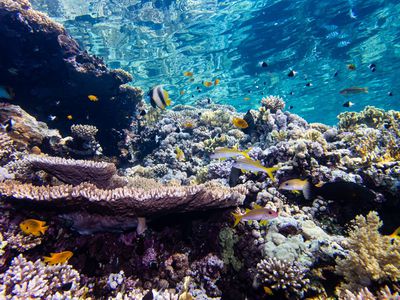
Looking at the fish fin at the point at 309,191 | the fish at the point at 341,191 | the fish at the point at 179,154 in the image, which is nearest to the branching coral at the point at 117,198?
the fish fin at the point at 309,191

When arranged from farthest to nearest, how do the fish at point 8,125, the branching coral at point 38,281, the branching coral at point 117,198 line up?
the fish at point 8,125 < the branching coral at point 117,198 < the branching coral at point 38,281

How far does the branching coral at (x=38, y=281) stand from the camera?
113 inches

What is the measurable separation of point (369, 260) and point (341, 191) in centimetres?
171

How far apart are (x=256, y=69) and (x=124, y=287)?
83.5 ft

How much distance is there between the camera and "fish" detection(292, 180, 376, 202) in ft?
15.0

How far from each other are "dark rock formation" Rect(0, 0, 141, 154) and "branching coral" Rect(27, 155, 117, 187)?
19.4 feet

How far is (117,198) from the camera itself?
3.06 m

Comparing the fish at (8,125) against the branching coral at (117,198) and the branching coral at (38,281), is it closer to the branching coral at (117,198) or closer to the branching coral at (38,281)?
the branching coral at (117,198)

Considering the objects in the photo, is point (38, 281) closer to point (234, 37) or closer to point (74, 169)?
point (74, 169)

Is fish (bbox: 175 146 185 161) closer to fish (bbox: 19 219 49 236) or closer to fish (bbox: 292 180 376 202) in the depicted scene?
fish (bbox: 292 180 376 202)

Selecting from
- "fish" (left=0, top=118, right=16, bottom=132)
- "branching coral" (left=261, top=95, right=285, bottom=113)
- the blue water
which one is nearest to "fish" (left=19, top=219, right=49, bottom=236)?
"fish" (left=0, top=118, right=16, bottom=132)

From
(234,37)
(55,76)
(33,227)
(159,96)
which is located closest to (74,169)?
(33,227)

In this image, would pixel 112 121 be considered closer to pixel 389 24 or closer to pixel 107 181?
pixel 107 181

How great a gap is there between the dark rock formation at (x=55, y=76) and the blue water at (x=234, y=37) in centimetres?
755
